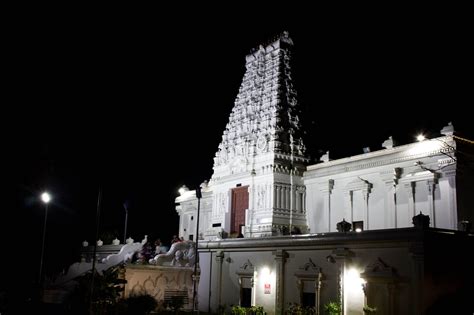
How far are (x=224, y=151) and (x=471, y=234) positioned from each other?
64.7 ft

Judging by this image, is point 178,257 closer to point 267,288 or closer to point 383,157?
point 267,288

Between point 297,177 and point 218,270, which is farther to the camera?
point 297,177

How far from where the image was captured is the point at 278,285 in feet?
83.5

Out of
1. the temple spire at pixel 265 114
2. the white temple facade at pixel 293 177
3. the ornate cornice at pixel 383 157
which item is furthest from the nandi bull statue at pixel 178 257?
the ornate cornice at pixel 383 157

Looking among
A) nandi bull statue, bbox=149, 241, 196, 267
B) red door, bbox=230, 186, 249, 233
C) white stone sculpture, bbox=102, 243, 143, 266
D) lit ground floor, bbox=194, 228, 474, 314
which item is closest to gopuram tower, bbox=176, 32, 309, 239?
red door, bbox=230, 186, 249, 233

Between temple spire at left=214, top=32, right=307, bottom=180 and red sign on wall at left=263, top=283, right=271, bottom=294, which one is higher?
temple spire at left=214, top=32, right=307, bottom=180

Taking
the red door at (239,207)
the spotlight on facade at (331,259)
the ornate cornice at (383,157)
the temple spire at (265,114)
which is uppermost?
the temple spire at (265,114)

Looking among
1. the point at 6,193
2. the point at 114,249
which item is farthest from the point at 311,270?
the point at 6,193

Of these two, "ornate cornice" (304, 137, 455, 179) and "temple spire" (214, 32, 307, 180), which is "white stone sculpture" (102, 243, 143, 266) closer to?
"temple spire" (214, 32, 307, 180)

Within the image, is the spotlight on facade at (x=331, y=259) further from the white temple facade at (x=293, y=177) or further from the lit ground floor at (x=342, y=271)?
the white temple facade at (x=293, y=177)

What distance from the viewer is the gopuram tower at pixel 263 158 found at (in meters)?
33.8

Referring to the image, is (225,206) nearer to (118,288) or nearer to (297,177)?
(297,177)

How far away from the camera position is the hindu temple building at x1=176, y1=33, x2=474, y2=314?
20.7 m

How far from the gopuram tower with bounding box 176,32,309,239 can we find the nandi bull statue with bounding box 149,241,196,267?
218cm
